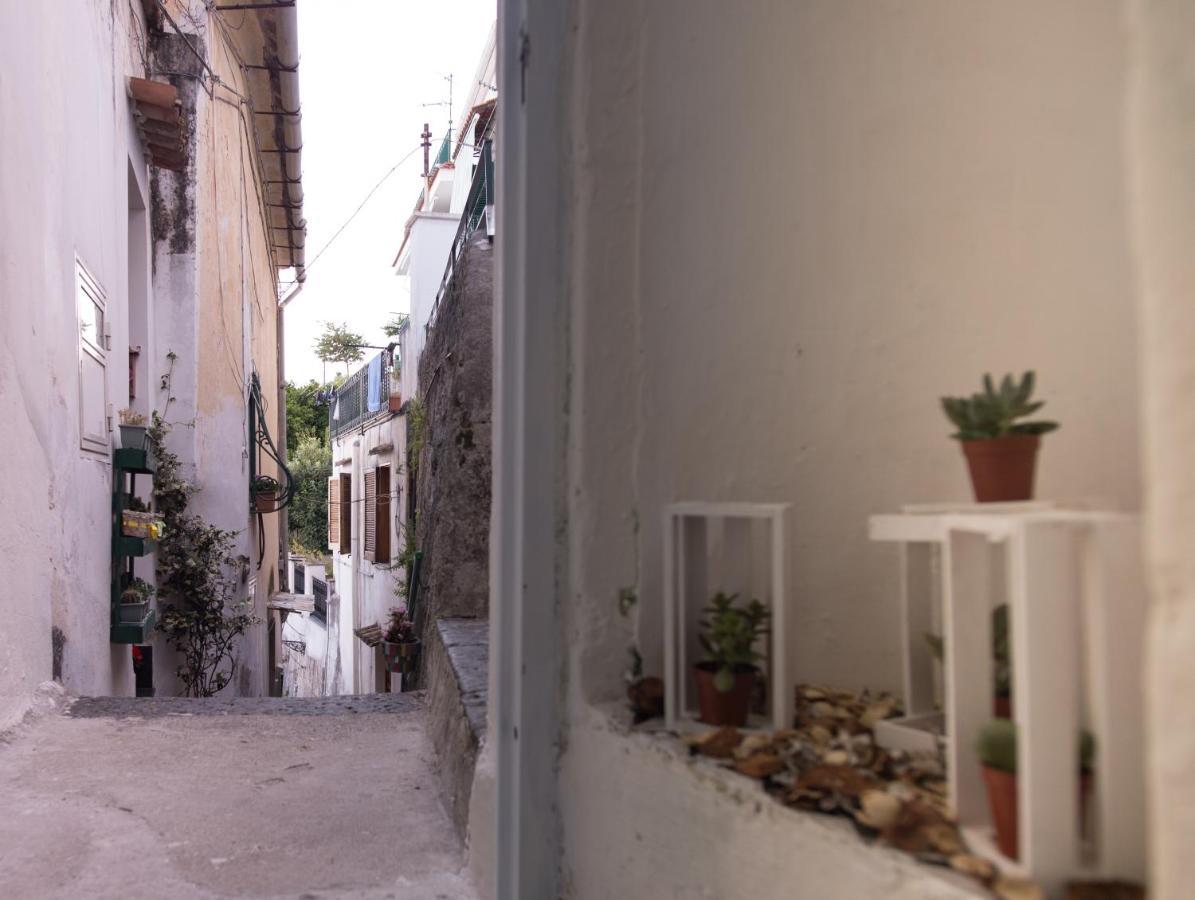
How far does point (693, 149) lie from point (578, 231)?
30 centimetres

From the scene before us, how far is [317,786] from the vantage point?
113 inches

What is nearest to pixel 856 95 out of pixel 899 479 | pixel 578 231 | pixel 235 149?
pixel 578 231

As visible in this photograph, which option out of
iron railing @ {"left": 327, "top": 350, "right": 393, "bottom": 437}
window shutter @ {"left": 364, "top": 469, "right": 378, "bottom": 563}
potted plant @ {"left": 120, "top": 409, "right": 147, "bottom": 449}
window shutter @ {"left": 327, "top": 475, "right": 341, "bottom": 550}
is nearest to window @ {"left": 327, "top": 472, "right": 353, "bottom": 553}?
window shutter @ {"left": 327, "top": 475, "right": 341, "bottom": 550}

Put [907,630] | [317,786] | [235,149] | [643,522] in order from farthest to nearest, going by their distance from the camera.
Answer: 1. [235,149]
2. [317,786]
3. [643,522]
4. [907,630]

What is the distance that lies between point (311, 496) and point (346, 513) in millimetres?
12687

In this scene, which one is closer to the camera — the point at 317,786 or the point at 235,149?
the point at 317,786

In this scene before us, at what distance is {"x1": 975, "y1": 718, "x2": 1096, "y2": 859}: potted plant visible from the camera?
1.07 metres

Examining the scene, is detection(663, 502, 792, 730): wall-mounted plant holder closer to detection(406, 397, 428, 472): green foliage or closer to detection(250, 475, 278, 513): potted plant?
detection(406, 397, 428, 472): green foliage

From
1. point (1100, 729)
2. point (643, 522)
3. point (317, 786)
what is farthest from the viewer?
point (317, 786)

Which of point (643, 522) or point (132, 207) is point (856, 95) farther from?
point (132, 207)

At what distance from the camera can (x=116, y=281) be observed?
20.6 ft

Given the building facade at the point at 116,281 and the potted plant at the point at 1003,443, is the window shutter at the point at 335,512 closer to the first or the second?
the building facade at the point at 116,281

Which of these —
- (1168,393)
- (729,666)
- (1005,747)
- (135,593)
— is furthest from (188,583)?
(1168,393)

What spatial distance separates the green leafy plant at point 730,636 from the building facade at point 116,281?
2.88m
